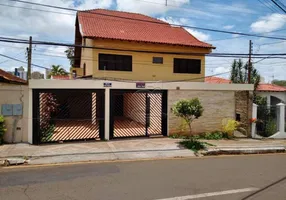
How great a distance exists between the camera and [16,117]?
37.3ft

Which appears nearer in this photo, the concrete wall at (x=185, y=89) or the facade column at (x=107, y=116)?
the concrete wall at (x=185, y=89)

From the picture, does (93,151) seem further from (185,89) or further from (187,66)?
(187,66)

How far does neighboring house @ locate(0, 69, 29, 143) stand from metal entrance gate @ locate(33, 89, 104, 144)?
43cm

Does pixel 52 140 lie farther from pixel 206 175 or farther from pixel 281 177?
pixel 281 177

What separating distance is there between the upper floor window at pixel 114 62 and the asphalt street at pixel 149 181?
10.9 metres

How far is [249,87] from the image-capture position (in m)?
15.0

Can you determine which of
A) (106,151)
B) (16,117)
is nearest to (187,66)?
(106,151)

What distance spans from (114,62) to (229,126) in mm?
8847

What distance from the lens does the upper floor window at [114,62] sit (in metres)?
18.6

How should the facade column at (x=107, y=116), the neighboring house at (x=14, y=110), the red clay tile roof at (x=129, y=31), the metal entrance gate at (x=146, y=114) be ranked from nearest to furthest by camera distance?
the neighboring house at (x=14, y=110) < the facade column at (x=107, y=116) < the metal entrance gate at (x=146, y=114) < the red clay tile roof at (x=129, y=31)

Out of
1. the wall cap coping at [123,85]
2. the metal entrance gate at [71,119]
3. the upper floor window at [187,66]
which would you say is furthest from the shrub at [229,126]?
the upper floor window at [187,66]

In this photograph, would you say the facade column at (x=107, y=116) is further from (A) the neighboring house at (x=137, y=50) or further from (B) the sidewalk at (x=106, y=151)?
(A) the neighboring house at (x=137, y=50)

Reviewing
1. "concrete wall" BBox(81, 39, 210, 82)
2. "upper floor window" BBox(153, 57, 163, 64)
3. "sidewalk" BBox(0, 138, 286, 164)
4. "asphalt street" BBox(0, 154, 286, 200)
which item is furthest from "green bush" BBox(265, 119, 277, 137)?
"upper floor window" BBox(153, 57, 163, 64)

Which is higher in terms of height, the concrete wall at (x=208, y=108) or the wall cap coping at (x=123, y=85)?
the wall cap coping at (x=123, y=85)
